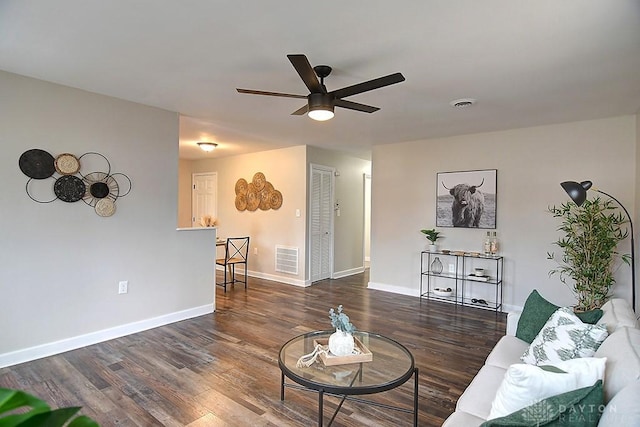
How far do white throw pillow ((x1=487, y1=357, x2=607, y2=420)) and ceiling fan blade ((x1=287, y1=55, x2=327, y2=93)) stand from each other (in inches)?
70.8

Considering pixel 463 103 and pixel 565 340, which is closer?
pixel 565 340

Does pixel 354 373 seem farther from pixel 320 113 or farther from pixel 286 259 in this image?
pixel 286 259

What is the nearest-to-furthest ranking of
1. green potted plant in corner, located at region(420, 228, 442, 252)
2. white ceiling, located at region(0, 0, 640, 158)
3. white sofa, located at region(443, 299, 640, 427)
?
white sofa, located at region(443, 299, 640, 427), white ceiling, located at region(0, 0, 640, 158), green potted plant in corner, located at region(420, 228, 442, 252)

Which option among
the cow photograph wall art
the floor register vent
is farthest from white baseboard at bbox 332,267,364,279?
the cow photograph wall art

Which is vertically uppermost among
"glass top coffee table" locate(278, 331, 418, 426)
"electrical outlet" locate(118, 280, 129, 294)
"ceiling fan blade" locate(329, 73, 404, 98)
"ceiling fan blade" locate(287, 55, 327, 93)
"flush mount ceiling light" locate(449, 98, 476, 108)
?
"flush mount ceiling light" locate(449, 98, 476, 108)

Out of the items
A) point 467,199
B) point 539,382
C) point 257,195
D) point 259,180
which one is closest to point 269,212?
point 257,195

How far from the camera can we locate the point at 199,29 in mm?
2129

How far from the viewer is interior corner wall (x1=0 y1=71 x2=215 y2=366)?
2898 millimetres

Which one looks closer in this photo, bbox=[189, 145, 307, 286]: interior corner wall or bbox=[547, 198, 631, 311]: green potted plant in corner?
bbox=[547, 198, 631, 311]: green potted plant in corner

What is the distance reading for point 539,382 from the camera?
123cm

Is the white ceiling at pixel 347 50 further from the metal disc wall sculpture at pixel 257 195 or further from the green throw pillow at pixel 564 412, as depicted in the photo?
the metal disc wall sculpture at pixel 257 195

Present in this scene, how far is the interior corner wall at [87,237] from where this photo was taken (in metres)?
2.90

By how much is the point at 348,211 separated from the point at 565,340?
17.6 ft

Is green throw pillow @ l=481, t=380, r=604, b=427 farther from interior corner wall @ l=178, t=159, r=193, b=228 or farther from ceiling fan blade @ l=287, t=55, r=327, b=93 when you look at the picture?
interior corner wall @ l=178, t=159, r=193, b=228
